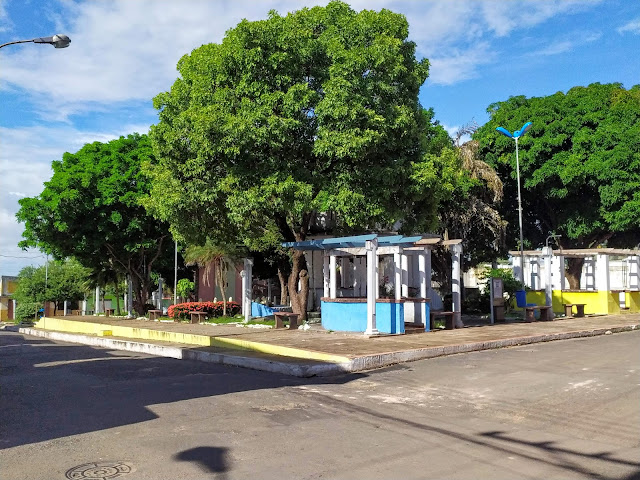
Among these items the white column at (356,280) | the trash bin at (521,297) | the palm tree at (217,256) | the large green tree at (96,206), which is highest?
the large green tree at (96,206)

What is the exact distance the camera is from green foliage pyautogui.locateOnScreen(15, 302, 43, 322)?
52.7 metres

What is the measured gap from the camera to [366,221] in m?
18.5

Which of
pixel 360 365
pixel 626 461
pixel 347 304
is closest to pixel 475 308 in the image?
pixel 347 304

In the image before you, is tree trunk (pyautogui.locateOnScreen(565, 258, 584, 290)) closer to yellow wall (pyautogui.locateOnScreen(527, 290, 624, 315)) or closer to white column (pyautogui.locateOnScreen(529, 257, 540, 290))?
white column (pyautogui.locateOnScreen(529, 257, 540, 290))

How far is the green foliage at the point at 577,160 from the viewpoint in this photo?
28.0 m

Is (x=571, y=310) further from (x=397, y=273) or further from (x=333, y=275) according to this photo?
(x=333, y=275)

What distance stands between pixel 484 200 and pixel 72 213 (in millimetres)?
20409

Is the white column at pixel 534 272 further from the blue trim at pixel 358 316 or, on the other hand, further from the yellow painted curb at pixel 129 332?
the yellow painted curb at pixel 129 332

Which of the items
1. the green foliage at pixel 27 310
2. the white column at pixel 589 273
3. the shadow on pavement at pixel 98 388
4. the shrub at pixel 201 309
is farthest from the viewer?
the green foliage at pixel 27 310

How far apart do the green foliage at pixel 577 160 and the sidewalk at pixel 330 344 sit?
8.95m

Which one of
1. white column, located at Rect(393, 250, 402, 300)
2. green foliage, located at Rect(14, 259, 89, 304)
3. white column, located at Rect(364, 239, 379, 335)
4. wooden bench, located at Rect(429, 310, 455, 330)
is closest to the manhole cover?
white column, located at Rect(364, 239, 379, 335)

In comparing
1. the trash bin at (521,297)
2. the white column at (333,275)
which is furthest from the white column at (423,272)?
the trash bin at (521,297)

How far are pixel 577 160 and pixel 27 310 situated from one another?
47522 mm

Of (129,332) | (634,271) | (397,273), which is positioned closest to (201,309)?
(129,332)
